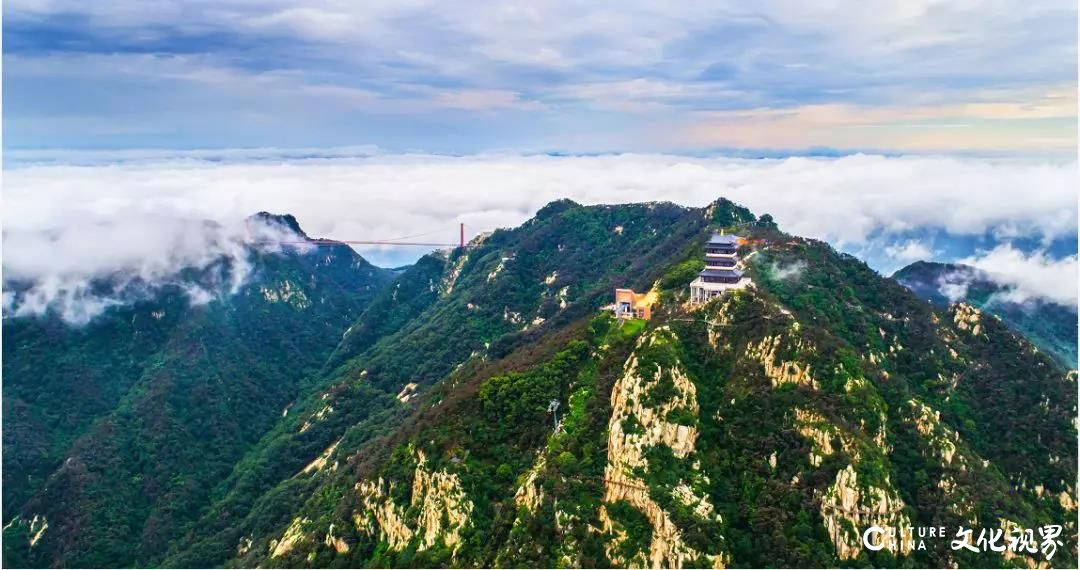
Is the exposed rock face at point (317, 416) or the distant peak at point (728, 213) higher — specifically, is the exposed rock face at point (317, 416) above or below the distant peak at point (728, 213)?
below

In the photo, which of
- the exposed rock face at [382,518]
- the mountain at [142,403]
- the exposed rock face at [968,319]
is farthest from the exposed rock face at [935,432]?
the mountain at [142,403]

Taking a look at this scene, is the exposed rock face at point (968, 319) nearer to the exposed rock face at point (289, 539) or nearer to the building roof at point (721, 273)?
the building roof at point (721, 273)

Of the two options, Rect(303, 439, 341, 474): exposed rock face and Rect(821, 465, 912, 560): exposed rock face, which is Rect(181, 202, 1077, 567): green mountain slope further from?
Rect(303, 439, 341, 474): exposed rock face

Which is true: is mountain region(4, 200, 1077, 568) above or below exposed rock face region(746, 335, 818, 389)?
below

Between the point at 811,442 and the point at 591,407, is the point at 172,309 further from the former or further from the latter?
the point at 811,442

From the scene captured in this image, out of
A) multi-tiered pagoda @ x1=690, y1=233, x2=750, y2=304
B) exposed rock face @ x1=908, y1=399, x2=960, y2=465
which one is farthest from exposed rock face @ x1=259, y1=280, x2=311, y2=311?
exposed rock face @ x1=908, y1=399, x2=960, y2=465

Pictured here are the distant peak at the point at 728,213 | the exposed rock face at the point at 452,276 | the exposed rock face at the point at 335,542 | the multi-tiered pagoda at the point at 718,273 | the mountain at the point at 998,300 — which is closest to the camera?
the exposed rock face at the point at 335,542
